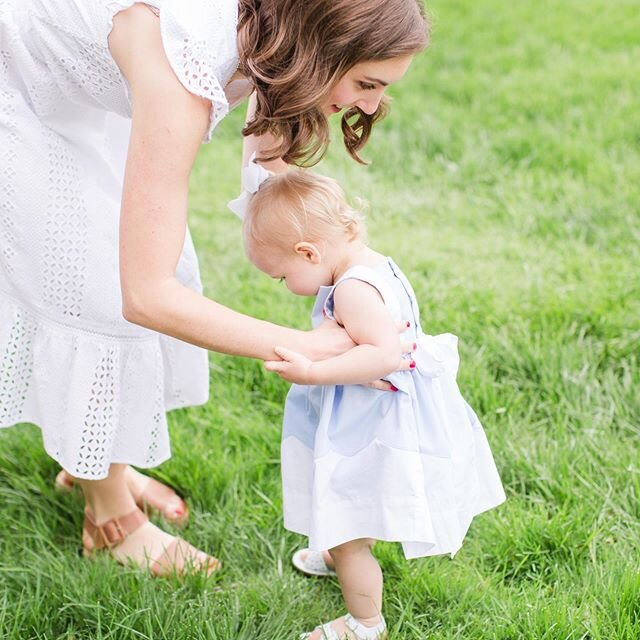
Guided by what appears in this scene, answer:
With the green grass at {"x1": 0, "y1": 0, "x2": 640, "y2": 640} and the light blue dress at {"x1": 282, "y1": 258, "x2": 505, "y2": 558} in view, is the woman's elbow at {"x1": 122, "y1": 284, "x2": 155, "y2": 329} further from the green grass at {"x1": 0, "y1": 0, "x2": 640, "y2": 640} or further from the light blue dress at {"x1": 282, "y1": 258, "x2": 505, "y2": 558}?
the green grass at {"x1": 0, "y1": 0, "x2": 640, "y2": 640}

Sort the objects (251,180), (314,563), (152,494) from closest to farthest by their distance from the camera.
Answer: (251,180) → (314,563) → (152,494)

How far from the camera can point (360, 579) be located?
7.20 ft

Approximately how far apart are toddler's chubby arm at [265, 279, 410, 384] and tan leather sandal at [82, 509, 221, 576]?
837mm

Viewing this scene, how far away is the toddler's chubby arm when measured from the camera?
6.10 feet

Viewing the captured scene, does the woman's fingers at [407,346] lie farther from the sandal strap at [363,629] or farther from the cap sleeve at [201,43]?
the sandal strap at [363,629]

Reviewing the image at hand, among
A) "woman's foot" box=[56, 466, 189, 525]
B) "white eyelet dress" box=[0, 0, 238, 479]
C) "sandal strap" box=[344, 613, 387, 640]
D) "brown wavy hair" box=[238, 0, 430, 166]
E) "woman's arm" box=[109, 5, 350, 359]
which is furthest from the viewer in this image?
"woman's foot" box=[56, 466, 189, 525]

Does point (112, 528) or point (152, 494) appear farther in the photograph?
point (152, 494)

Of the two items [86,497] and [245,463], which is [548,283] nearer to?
[245,463]

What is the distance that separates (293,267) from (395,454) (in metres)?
0.43

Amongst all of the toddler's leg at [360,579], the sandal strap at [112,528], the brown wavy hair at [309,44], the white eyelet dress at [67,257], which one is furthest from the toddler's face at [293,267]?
the sandal strap at [112,528]

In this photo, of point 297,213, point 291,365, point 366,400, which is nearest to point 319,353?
point 291,365

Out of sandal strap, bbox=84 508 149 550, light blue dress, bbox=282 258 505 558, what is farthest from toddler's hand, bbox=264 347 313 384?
sandal strap, bbox=84 508 149 550

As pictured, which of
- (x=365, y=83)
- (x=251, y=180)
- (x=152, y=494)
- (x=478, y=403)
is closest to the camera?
(x=365, y=83)

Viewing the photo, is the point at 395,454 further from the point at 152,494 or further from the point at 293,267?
the point at 152,494
